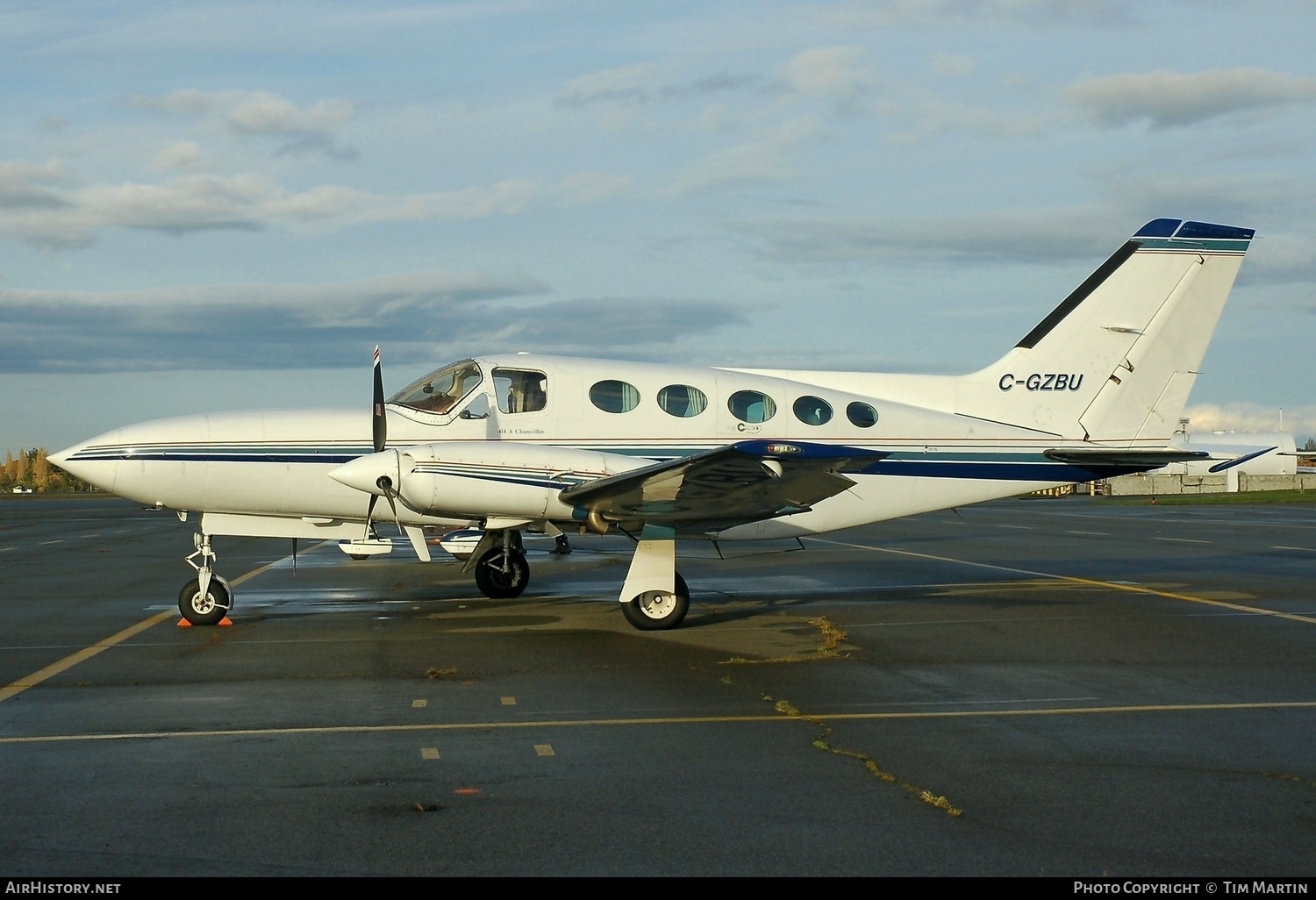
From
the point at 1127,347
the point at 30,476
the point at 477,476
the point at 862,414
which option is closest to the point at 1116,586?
the point at 1127,347

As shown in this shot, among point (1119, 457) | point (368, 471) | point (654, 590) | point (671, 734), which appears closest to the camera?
point (671, 734)

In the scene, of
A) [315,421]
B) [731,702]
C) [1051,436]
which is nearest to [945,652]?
[731,702]

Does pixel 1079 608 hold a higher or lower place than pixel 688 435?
lower

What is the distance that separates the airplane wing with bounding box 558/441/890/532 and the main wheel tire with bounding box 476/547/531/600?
12.9 ft

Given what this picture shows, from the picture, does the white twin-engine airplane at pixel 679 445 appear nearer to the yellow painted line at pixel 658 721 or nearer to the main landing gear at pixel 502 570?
the main landing gear at pixel 502 570

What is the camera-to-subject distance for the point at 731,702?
9086mm

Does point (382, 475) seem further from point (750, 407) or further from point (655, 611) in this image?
point (750, 407)

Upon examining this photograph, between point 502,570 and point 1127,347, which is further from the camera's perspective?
point 502,570

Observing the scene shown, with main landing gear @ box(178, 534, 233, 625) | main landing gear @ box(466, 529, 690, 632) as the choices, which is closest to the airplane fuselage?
main landing gear @ box(178, 534, 233, 625)

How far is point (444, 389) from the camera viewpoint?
14.4 metres

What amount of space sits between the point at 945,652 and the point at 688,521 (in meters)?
3.28

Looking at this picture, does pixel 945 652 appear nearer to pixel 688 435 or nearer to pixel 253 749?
pixel 688 435

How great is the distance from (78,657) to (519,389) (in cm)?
550
